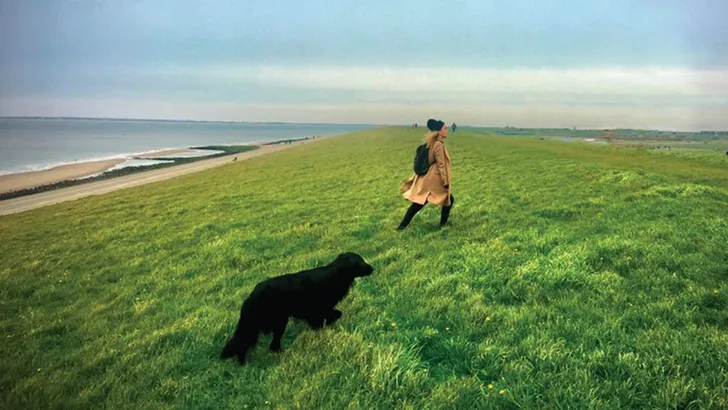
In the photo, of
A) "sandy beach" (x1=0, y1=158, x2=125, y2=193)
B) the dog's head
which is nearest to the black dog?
the dog's head

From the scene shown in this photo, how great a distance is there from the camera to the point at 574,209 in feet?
41.2

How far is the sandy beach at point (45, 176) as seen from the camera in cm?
3751

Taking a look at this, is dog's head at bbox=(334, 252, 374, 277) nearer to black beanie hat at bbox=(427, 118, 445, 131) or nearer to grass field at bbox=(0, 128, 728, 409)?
grass field at bbox=(0, 128, 728, 409)

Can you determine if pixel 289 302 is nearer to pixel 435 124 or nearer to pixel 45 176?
pixel 435 124

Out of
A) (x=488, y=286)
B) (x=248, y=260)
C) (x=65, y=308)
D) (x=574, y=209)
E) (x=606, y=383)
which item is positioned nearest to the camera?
(x=606, y=383)

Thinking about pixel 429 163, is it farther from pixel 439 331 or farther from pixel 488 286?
pixel 439 331

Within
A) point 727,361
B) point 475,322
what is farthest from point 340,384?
point 727,361

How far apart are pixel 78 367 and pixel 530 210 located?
39.3ft

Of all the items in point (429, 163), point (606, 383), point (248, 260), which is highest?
point (429, 163)

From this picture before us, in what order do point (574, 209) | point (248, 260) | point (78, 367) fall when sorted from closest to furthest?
point (78, 367) < point (248, 260) < point (574, 209)

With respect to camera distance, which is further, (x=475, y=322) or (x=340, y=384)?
(x=475, y=322)

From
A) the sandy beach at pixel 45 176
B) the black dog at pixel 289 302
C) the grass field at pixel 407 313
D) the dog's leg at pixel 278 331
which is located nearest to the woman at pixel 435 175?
the grass field at pixel 407 313

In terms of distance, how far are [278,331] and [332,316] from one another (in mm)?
883

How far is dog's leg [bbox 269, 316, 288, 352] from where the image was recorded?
15.3ft
